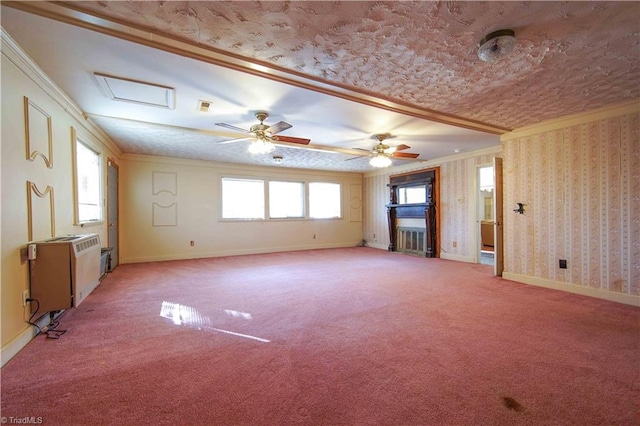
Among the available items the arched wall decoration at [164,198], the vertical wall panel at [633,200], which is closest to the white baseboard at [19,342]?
the arched wall decoration at [164,198]

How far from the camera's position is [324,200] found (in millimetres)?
8383

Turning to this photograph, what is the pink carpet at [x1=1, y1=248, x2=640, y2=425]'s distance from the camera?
1459mm

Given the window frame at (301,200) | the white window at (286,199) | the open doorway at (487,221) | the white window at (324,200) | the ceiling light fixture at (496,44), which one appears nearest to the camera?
the ceiling light fixture at (496,44)

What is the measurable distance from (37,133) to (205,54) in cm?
174

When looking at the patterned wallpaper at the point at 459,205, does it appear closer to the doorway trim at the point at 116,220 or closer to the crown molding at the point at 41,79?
the crown molding at the point at 41,79

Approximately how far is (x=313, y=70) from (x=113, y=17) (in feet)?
4.69

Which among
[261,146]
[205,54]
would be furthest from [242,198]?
[205,54]

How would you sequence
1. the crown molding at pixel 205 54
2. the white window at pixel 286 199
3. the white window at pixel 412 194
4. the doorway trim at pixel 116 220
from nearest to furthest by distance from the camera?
the crown molding at pixel 205 54, the doorway trim at pixel 116 220, the white window at pixel 412 194, the white window at pixel 286 199

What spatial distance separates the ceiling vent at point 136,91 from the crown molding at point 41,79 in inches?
16.2

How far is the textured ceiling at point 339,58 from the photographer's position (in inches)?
67.5

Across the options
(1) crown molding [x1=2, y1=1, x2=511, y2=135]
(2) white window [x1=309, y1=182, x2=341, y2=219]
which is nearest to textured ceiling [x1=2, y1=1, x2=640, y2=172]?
(1) crown molding [x1=2, y1=1, x2=511, y2=135]

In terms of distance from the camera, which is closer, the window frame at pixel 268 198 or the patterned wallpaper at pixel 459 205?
the patterned wallpaper at pixel 459 205

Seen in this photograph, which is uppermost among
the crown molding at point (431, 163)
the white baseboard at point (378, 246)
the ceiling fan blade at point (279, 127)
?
the crown molding at point (431, 163)

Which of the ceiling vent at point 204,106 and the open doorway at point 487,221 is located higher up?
the ceiling vent at point 204,106
